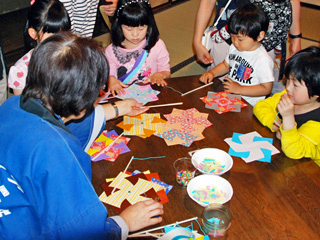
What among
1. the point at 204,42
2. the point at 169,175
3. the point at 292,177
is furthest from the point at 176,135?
the point at 204,42

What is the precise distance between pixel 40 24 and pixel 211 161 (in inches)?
49.6

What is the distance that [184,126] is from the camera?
1714mm

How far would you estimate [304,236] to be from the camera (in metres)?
1.17

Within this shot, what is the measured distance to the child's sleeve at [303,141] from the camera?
149 cm

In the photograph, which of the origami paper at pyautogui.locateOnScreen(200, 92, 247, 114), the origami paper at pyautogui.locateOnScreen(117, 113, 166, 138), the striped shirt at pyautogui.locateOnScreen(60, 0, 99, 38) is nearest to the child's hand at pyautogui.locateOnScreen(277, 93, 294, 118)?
the origami paper at pyautogui.locateOnScreen(200, 92, 247, 114)

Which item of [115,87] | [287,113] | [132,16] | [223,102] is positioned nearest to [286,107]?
[287,113]

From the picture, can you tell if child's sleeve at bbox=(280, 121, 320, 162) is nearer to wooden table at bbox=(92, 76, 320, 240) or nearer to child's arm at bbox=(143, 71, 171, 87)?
wooden table at bbox=(92, 76, 320, 240)

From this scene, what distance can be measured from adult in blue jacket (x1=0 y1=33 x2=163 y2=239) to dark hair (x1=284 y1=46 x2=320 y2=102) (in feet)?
3.10

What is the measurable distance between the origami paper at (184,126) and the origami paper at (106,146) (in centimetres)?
18

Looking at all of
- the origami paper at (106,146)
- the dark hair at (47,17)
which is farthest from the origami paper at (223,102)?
the dark hair at (47,17)

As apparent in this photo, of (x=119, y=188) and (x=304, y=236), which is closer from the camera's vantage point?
(x=304, y=236)

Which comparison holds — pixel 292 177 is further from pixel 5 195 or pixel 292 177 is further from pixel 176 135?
pixel 5 195

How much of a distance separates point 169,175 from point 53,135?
55 cm

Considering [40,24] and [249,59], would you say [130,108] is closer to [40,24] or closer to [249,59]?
[40,24]
